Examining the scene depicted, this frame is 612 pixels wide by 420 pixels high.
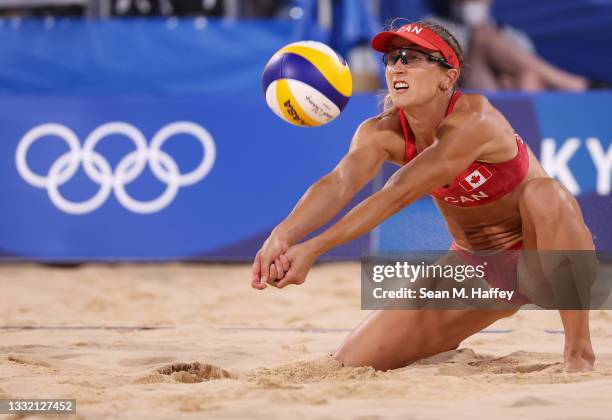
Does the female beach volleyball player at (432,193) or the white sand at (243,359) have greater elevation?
the female beach volleyball player at (432,193)

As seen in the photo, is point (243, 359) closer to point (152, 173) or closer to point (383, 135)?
point (383, 135)

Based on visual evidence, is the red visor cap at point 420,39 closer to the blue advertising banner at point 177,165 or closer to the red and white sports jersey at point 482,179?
the red and white sports jersey at point 482,179

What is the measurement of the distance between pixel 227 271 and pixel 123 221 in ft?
3.04

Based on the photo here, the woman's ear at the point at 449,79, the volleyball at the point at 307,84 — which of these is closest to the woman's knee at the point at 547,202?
the woman's ear at the point at 449,79

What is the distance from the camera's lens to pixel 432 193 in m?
4.16

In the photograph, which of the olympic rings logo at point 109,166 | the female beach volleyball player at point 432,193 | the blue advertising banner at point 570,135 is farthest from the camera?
the olympic rings logo at point 109,166

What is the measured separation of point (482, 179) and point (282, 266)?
1.03m

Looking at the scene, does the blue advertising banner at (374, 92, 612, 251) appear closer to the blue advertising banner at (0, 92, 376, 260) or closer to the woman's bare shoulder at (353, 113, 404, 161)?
the blue advertising banner at (0, 92, 376, 260)

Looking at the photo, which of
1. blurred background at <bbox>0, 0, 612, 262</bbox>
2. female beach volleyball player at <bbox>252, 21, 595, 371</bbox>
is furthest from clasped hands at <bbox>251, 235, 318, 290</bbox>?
blurred background at <bbox>0, 0, 612, 262</bbox>

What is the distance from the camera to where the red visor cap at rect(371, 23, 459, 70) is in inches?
156

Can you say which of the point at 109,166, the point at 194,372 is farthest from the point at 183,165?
the point at 194,372

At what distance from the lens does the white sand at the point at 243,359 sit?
3.24 m

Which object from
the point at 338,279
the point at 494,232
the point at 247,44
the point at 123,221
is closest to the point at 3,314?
the point at 123,221

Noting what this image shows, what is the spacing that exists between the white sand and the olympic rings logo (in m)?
0.61
